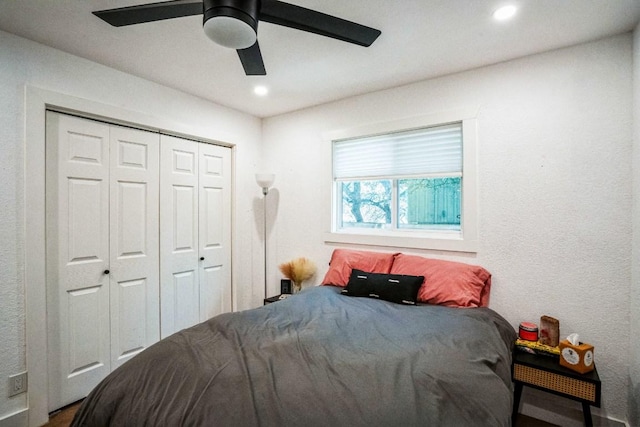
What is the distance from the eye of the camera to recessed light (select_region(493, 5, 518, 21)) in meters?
1.67

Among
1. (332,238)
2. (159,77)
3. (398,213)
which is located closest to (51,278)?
(159,77)

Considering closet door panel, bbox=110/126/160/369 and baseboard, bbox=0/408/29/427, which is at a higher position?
closet door panel, bbox=110/126/160/369

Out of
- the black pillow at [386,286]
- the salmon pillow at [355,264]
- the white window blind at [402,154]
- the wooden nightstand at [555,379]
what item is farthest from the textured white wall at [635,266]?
the salmon pillow at [355,264]

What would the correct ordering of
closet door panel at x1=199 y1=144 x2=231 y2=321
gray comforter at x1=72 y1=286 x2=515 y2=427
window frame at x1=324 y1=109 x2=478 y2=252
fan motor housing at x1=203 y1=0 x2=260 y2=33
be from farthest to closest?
closet door panel at x1=199 y1=144 x2=231 y2=321, window frame at x1=324 y1=109 x2=478 y2=252, fan motor housing at x1=203 y1=0 x2=260 y2=33, gray comforter at x1=72 y1=286 x2=515 y2=427

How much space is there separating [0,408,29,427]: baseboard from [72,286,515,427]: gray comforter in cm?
119

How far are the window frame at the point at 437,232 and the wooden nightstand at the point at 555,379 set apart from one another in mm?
801

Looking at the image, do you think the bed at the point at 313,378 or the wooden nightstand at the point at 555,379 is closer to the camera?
the bed at the point at 313,378

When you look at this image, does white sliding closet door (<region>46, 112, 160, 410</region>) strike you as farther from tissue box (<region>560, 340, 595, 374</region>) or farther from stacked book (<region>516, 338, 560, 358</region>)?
tissue box (<region>560, 340, 595, 374</region>)

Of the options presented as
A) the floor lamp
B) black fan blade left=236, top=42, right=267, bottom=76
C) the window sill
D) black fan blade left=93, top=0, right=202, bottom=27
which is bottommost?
the window sill

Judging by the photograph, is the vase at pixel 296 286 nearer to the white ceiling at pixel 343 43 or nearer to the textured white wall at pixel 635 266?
the white ceiling at pixel 343 43

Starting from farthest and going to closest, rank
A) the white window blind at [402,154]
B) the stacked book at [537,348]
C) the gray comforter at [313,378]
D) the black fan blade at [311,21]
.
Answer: the white window blind at [402,154]
the stacked book at [537,348]
the black fan blade at [311,21]
the gray comforter at [313,378]

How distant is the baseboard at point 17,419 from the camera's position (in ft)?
6.18

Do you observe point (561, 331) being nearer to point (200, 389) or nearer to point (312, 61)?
point (200, 389)

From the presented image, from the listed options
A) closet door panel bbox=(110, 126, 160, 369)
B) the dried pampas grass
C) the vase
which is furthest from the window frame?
closet door panel bbox=(110, 126, 160, 369)
